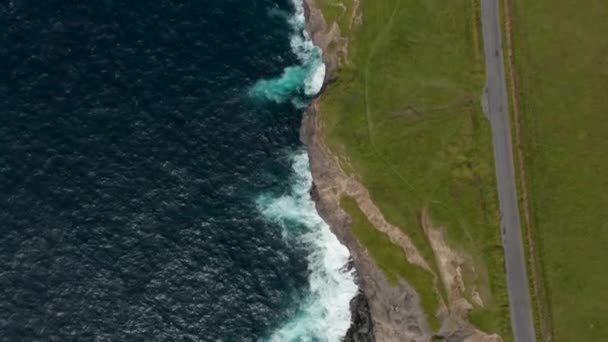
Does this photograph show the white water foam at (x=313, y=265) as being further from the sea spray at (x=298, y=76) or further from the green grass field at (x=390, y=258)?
the sea spray at (x=298, y=76)

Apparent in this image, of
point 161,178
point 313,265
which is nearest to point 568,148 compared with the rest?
point 313,265

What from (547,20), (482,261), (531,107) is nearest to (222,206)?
(482,261)

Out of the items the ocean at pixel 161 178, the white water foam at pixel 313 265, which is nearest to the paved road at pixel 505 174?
the white water foam at pixel 313 265

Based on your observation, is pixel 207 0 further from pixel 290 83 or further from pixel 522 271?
pixel 522 271

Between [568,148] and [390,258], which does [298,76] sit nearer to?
[390,258]

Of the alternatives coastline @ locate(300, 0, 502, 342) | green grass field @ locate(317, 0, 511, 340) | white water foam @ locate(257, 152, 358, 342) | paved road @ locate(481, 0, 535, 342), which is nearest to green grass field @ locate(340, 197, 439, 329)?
green grass field @ locate(317, 0, 511, 340)

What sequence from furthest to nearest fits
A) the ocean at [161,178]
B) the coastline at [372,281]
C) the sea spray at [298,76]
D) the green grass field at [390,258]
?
the sea spray at [298,76]
the ocean at [161,178]
the green grass field at [390,258]
the coastline at [372,281]
